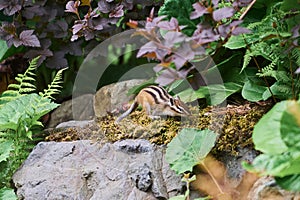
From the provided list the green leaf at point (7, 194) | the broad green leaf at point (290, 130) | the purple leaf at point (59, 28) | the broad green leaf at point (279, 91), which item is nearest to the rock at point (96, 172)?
the green leaf at point (7, 194)

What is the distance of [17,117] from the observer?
2.56 meters

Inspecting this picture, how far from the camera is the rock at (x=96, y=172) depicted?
2.20 metres

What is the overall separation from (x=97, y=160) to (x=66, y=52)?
1.18 m

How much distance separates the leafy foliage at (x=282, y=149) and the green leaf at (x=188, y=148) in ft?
1.80

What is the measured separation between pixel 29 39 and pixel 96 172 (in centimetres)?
118

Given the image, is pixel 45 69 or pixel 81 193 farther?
pixel 45 69

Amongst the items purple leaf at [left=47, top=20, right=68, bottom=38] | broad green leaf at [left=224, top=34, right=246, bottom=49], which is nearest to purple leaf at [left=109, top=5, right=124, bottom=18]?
purple leaf at [left=47, top=20, right=68, bottom=38]

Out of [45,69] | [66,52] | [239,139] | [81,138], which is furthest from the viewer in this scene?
[45,69]

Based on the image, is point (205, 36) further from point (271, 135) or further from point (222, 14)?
point (271, 135)

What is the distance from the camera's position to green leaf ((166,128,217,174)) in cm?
210

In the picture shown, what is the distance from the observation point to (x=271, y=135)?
1.56m

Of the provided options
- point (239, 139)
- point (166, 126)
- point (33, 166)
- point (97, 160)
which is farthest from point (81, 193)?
point (239, 139)

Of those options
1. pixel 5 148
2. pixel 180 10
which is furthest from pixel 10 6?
pixel 180 10

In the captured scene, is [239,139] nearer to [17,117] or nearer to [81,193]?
[81,193]
